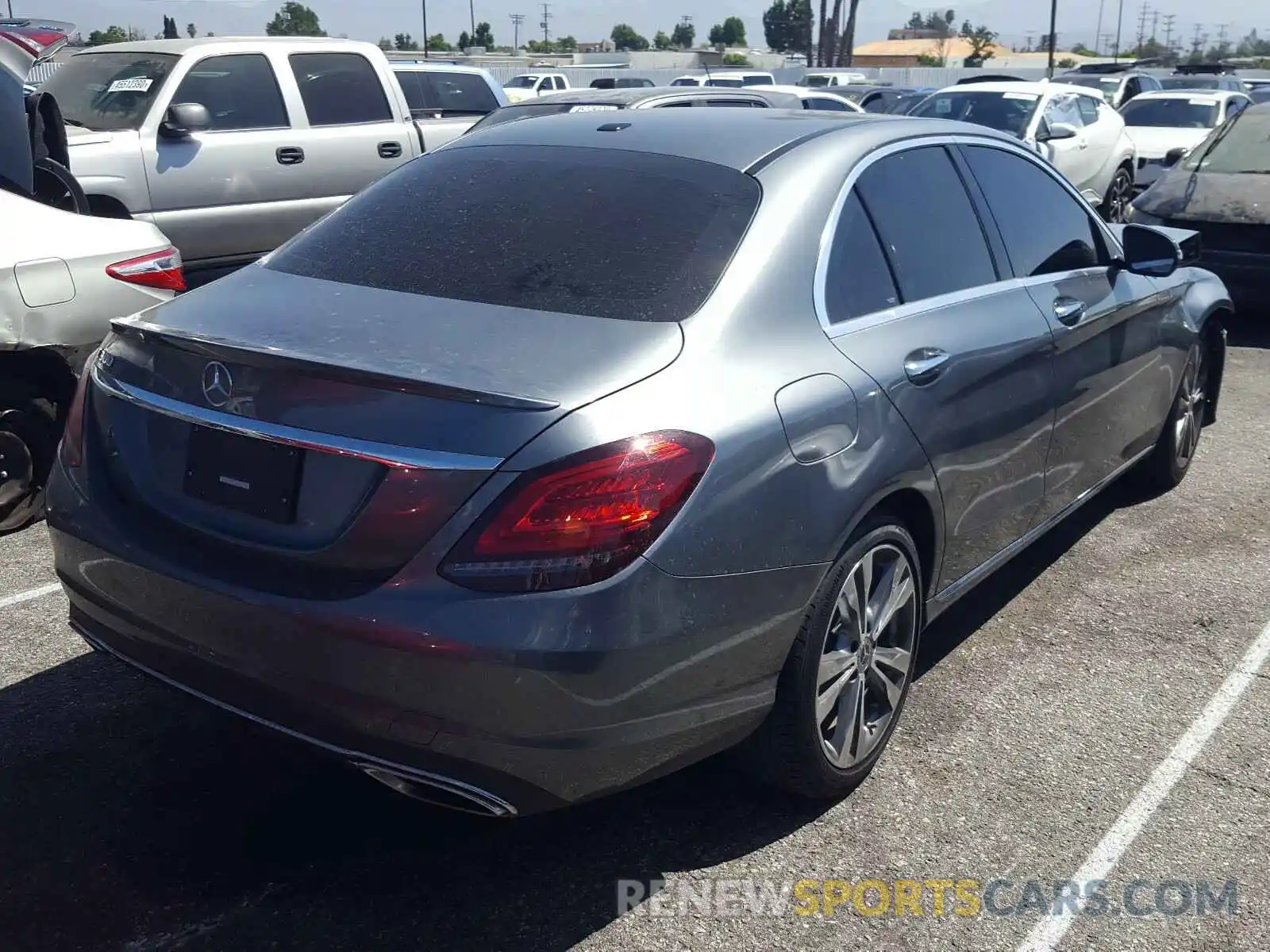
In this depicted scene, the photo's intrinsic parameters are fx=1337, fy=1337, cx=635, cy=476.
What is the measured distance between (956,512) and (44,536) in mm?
3537

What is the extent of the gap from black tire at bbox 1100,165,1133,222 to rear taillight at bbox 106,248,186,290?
11526 mm

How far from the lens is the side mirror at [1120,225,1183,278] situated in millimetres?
4895

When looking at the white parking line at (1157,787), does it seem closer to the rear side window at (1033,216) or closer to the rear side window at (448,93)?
the rear side window at (1033,216)

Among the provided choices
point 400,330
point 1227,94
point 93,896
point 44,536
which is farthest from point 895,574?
point 1227,94

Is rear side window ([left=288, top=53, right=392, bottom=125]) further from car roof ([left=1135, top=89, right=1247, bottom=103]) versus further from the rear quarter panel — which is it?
car roof ([left=1135, top=89, right=1247, bottom=103])

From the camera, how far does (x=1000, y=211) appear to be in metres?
4.28

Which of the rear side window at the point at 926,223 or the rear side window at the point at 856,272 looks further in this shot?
the rear side window at the point at 926,223

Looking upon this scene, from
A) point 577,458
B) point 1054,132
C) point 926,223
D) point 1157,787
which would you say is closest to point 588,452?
point 577,458

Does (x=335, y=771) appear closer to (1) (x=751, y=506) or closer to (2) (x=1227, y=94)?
(1) (x=751, y=506)

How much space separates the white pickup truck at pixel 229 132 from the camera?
28.8 ft

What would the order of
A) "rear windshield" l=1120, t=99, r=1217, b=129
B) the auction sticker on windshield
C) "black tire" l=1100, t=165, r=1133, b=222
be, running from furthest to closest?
"rear windshield" l=1120, t=99, r=1217, b=129 → "black tire" l=1100, t=165, r=1133, b=222 → the auction sticker on windshield

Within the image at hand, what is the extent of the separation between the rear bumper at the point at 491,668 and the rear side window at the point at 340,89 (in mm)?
7681

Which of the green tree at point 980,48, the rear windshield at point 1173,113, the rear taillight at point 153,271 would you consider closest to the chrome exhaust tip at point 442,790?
the rear taillight at point 153,271

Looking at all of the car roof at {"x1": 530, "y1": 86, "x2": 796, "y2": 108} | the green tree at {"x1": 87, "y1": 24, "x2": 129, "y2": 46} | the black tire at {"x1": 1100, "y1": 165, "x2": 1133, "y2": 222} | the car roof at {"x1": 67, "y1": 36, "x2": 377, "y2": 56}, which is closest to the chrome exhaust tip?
the car roof at {"x1": 530, "y1": 86, "x2": 796, "y2": 108}
